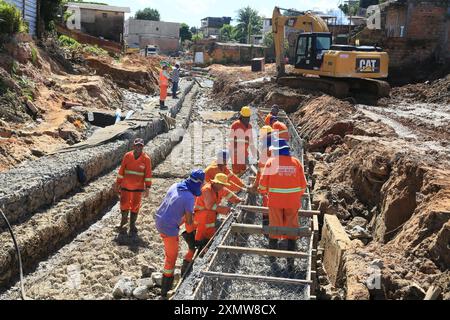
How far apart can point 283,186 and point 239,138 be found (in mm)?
3734

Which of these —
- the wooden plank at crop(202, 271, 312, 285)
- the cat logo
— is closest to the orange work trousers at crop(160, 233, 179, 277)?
the wooden plank at crop(202, 271, 312, 285)

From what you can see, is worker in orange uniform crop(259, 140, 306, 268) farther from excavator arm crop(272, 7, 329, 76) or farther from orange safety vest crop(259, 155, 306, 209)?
excavator arm crop(272, 7, 329, 76)

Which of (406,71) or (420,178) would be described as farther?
(406,71)

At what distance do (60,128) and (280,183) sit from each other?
857 cm

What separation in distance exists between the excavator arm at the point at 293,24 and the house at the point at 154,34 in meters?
50.9

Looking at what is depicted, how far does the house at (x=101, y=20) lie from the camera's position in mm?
44594

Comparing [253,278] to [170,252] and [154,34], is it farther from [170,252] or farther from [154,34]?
[154,34]

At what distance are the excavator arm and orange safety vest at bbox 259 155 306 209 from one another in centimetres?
1427

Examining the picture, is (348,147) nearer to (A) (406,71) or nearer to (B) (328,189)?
(B) (328,189)

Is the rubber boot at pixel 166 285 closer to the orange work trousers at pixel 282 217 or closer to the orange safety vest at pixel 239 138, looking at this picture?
the orange work trousers at pixel 282 217

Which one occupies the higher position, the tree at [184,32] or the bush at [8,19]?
the tree at [184,32]

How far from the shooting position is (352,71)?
17578mm

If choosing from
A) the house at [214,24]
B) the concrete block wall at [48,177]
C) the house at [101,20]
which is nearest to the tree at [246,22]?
the house at [214,24]
